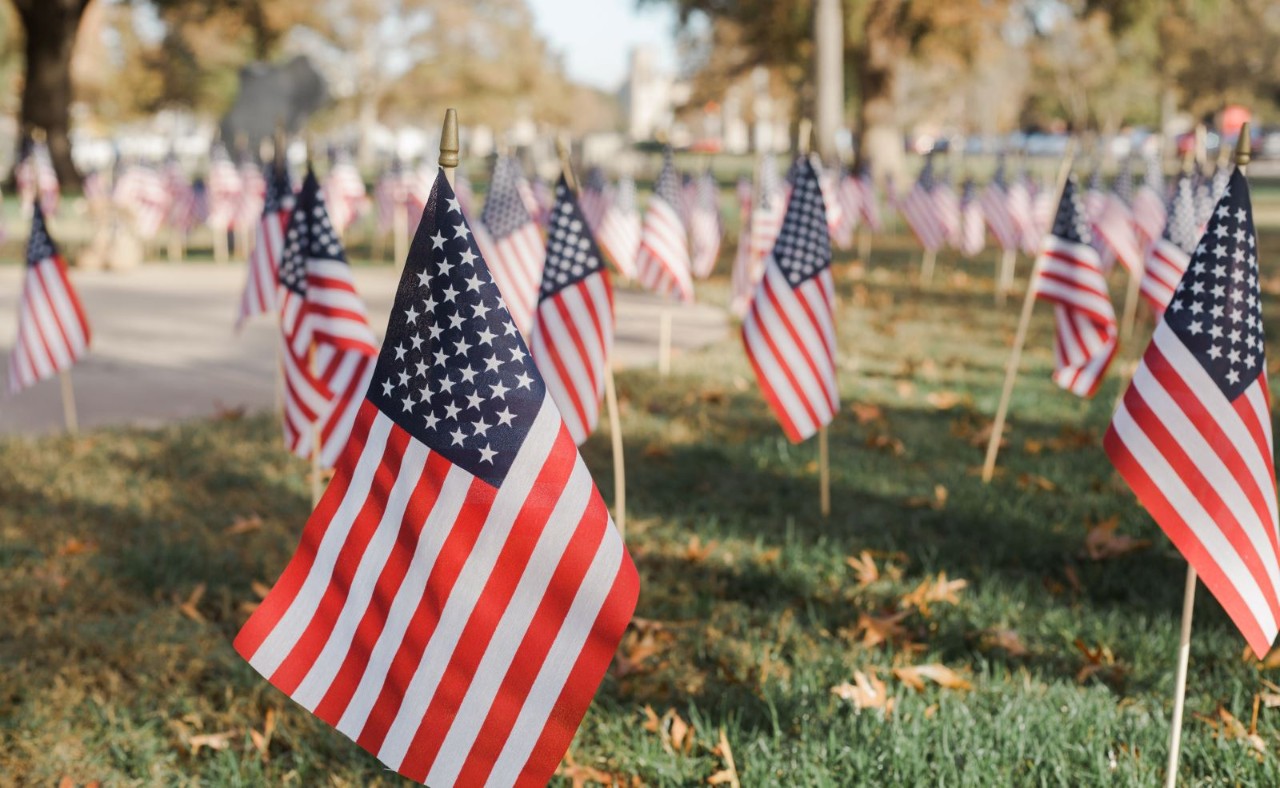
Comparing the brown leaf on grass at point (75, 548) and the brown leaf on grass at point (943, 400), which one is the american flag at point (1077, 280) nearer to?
the brown leaf on grass at point (943, 400)

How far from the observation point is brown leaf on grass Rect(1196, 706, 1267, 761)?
3.33 m

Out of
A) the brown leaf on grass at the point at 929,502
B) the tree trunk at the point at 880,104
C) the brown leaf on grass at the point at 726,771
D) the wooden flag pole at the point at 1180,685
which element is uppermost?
the tree trunk at the point at 880,104

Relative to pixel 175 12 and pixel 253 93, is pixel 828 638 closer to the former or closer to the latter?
pixel 253 93

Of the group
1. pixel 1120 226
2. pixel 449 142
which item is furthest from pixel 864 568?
pixel 1120 226

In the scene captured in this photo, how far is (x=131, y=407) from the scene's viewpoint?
26.0ft

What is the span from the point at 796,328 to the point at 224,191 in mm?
13227

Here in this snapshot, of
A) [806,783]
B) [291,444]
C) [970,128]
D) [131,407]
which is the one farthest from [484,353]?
[970,128]

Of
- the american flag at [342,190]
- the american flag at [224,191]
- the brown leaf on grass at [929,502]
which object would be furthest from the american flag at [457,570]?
the american flag at [224,191]

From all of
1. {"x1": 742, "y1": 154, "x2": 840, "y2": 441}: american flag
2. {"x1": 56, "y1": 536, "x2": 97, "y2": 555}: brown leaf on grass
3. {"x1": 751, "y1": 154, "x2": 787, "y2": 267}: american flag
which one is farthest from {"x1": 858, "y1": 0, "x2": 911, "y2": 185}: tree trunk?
{"x1": 56, "y1": 536, "x2": 97, "y2": 555}: brown leaf on grass

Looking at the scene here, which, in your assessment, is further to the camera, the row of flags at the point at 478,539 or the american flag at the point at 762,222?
the american flag at the point at 762,222

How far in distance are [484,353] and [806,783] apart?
57.8 inches

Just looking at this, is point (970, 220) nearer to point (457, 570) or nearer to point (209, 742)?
point (209, 742)

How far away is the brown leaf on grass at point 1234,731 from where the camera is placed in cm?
333

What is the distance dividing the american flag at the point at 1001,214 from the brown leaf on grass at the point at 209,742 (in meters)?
11.0
